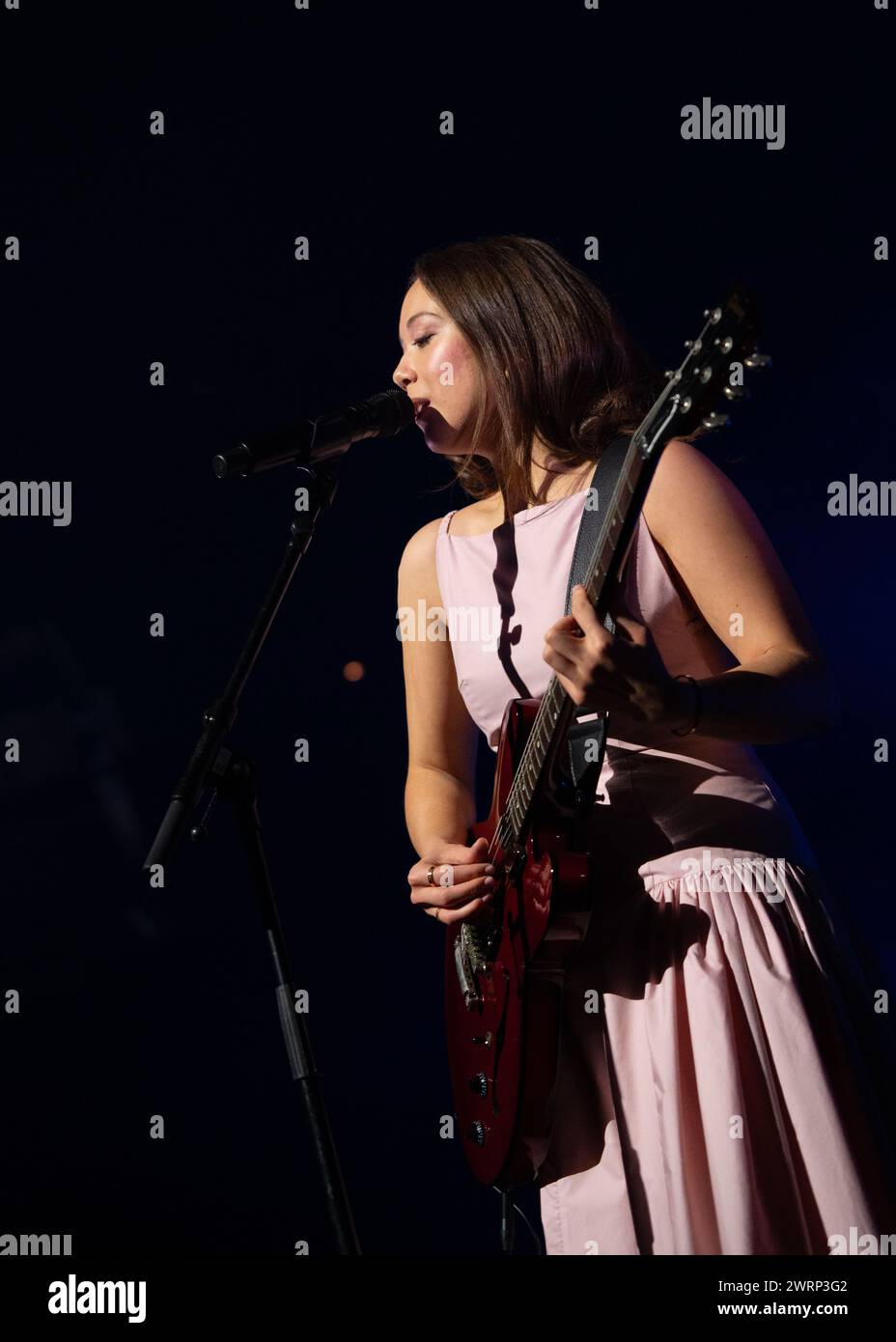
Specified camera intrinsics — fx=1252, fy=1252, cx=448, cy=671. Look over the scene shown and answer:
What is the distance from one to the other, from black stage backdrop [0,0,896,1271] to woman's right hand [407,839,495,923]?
879 millimetres

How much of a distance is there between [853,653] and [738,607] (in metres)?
0.96

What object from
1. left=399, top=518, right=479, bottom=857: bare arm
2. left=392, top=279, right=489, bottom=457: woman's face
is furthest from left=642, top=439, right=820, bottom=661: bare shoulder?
left=399, top=518, right=479, bottom=857: bare arm

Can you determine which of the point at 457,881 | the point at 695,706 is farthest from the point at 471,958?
the point at 695,706

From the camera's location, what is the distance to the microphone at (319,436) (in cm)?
163

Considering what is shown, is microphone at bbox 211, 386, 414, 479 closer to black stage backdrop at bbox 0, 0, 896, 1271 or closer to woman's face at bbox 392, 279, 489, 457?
woman's face at bbox 392, 279, 489, 457

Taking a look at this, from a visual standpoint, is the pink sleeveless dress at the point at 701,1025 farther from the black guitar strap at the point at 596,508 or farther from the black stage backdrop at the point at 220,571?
the black stage backdrop at the point at 220,571

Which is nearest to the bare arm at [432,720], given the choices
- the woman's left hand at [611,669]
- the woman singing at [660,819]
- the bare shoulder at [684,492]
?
the woman singing at [660,819]

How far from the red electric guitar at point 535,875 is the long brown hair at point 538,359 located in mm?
283

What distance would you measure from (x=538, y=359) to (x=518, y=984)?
89 centimetres

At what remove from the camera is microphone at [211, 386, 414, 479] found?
64.2 inches

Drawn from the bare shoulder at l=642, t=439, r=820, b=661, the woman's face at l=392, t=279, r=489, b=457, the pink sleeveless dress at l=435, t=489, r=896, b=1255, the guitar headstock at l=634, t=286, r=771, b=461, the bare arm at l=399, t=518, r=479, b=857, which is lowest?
the pink sleeveless dress at l=435, t=489, r=896, b=1255

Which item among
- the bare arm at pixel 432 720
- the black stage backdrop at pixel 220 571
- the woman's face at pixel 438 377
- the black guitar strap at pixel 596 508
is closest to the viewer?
the black guitar strap at pixel 596 508

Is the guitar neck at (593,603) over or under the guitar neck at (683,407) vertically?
under
